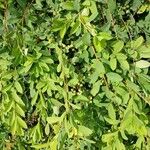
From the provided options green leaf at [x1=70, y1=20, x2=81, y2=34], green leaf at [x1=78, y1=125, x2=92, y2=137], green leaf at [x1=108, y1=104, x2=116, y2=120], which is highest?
green leaf at [x1=70, y1=20, x2=81, y2=34]

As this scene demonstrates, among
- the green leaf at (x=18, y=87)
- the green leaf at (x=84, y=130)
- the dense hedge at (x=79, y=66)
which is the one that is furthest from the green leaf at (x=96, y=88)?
the green leaf at (x=18, y=87)

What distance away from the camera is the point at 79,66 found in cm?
140

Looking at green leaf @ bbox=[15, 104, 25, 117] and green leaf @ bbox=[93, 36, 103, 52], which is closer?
green leaf @ bbox=[93, 36, 103, 52]

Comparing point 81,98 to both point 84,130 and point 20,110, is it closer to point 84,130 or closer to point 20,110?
point 84,130

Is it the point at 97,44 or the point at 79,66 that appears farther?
the point at 79,66

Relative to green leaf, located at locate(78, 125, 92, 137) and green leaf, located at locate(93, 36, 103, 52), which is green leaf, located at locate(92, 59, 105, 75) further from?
green leaf, located at locate(78, 125, 92, 137)

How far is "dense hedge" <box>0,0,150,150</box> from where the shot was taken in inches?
49.0

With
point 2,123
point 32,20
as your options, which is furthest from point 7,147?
point 32,20

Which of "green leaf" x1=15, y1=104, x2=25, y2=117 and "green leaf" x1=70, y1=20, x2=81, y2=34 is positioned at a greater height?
"green leaf" x1=70, y1=20, x2=81, y2=34

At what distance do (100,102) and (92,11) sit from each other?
0.33 meters

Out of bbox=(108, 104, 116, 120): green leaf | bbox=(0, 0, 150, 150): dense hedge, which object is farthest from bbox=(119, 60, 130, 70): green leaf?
bbox=(108, 104, 116, 120): green leaf

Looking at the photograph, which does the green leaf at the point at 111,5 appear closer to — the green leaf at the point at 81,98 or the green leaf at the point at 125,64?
the green leaf at the point at 125,64

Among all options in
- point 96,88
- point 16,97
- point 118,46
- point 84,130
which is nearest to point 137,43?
point 118,46

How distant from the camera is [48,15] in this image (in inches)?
54.0
